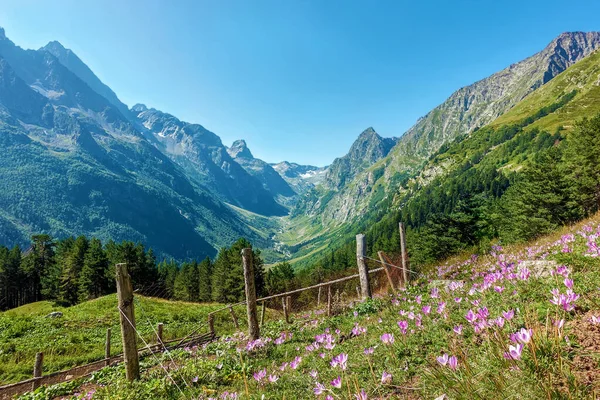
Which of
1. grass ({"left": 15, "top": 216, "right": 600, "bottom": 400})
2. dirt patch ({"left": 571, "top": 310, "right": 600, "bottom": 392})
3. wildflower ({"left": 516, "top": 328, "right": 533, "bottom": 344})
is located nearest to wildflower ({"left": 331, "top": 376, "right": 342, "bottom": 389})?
grass ({"left": 15, "top": 216, "right": 600, "bottom": 400})

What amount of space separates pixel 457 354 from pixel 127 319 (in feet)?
25.9

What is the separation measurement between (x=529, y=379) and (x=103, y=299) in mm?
42733

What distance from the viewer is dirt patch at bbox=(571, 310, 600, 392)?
236 centimetres

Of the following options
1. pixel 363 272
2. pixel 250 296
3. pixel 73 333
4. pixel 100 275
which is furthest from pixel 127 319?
pixel 100 275

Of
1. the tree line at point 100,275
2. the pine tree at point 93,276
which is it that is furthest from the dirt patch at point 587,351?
the pine tree at point 93,276

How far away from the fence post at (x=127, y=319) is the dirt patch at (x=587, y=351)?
8.44m

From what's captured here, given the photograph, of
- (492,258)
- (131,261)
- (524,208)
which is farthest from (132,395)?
(131,261)

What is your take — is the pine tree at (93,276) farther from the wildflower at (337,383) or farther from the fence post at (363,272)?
the wildflower at (337,383)

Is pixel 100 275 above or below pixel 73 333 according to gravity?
above

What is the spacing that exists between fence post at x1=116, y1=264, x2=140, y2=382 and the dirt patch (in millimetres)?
8440

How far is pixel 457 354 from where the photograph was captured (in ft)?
6.72

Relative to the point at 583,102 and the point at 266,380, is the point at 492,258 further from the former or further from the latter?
the point at 583,102

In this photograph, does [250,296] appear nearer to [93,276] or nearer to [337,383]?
[337,383]

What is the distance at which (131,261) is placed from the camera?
65.0m
